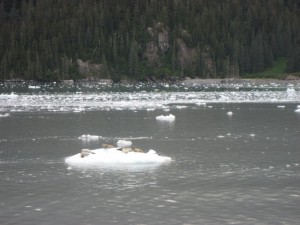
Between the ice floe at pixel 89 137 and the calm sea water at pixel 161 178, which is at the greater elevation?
the ice floe at pixel 89 137

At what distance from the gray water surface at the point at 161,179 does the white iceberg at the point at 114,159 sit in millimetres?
882

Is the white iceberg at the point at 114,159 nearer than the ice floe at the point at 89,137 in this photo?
Yes

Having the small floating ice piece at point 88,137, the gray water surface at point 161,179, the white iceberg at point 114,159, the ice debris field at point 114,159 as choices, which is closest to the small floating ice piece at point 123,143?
the gray water surface at point 161,179

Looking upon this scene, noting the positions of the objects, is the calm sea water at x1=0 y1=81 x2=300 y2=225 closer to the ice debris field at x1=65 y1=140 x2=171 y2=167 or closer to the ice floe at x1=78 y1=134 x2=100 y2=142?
the ice floe at x1=78 y1=134 x2=100 y2=142

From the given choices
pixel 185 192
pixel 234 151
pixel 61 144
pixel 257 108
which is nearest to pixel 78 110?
pixel 257 108

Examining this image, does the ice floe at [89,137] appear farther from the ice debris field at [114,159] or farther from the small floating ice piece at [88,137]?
the ice debris field at [114,159]

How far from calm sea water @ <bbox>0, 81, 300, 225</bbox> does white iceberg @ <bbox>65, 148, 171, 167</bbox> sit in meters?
1.01

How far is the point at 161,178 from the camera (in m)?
30.7

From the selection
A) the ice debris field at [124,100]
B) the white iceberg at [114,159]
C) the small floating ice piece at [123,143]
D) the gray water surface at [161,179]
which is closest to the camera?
the gray water surface at [161,179]

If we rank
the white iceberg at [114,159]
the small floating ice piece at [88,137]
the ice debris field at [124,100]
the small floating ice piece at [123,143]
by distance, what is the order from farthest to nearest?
the ice debris field at [124,100]
the small floating ice piece at [88,137]
the small floating ice piece at [123,143]
the white iceberg at [114,159]

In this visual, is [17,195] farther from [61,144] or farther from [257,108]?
[257,108]

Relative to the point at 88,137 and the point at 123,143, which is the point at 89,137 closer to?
the point at 88,137

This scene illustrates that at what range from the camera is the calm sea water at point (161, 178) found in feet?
78.6

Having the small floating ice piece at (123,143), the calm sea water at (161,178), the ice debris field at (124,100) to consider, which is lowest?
the calm sea water at (161,178)
